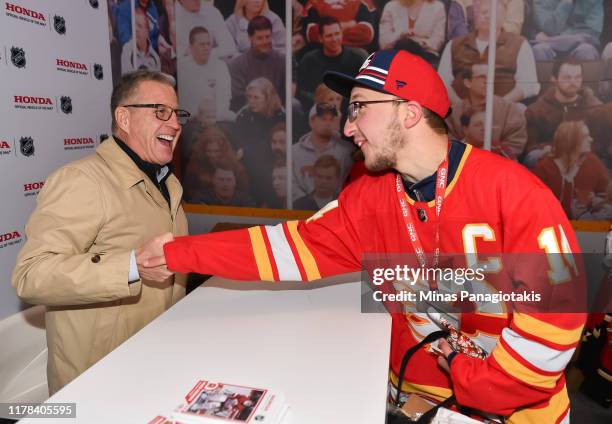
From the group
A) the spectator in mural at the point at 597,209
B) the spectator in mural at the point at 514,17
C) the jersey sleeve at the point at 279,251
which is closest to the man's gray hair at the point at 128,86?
the jersey sleeve at the point at 279,251

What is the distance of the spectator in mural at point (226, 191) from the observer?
536cm

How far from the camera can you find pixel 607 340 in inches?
134

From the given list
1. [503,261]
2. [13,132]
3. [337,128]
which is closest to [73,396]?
[503,261]

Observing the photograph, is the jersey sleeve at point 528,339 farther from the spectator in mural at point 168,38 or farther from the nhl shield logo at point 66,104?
the spectator in mural at point 168,38

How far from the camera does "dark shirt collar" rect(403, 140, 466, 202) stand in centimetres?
190

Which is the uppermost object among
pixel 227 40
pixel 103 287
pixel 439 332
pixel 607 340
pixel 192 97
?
pixel 227 40

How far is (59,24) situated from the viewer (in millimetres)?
3191

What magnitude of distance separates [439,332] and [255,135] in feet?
12.0

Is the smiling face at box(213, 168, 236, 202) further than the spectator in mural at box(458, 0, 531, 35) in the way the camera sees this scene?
Yes

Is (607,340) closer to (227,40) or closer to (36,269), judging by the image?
(36,269)

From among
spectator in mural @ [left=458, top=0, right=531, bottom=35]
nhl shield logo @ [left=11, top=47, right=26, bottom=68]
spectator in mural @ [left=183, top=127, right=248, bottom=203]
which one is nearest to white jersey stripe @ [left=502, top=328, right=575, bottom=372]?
nhl shield logo @ [left=11, top=47, right=26, bottom=68]

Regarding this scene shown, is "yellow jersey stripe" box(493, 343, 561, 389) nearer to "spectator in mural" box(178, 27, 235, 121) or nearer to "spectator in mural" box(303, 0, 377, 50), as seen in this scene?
"spectator in mural" box(303, 0, 377, 50)

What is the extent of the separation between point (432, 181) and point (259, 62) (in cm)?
354

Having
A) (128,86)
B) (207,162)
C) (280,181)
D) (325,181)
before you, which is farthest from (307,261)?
(207,162)
